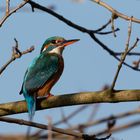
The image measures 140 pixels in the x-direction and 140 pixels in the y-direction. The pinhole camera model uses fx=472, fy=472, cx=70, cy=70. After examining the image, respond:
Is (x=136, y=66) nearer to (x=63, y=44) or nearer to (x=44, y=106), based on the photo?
(x=44, y=106)

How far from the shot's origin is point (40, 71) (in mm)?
6137

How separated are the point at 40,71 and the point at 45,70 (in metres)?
0.07

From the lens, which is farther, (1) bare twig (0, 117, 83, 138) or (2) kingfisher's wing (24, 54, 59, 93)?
(2) kingfisher's wing (24, 54, 59, 93)

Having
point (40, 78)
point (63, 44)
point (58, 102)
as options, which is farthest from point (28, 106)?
point (63, 44)

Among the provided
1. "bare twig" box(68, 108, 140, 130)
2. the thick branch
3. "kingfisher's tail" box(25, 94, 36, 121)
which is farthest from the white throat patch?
"bare twig" box(68, 108, 140, 130)

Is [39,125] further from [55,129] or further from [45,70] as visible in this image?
[45,70]

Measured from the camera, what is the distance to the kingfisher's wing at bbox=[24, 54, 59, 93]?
5.72m

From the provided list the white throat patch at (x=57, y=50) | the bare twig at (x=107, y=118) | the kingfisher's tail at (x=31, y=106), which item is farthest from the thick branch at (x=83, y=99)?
the white throat patch at (x=57, y=50)

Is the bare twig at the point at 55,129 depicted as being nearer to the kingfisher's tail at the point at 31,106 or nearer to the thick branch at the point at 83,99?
the thick branch at the point at 83,99

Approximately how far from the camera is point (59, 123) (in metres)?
2.73

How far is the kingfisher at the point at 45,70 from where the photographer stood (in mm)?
5617

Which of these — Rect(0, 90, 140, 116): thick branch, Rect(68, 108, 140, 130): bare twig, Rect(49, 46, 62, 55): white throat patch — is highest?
Rect(49, 46, 62, 55): white throat patch

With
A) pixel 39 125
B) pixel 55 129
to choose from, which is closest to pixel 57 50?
pixel 39 125

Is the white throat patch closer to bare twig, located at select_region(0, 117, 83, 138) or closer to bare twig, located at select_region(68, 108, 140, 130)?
bare twig, located at select_region(0, 117, 83, 138)
